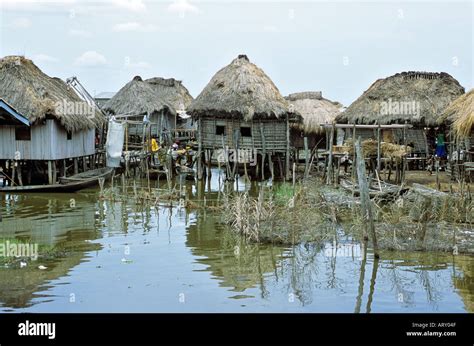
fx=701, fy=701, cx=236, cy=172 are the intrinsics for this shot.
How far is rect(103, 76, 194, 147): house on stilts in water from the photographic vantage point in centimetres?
3525

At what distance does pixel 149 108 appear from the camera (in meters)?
35.6

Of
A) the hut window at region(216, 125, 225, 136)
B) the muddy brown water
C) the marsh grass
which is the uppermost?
the hut window at region(216, 125, 225, 136)

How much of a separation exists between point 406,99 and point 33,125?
13.0 metres

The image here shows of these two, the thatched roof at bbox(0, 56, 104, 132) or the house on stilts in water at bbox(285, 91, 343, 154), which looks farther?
the house on stilts in water at bbox(285, 91, 343, 154)

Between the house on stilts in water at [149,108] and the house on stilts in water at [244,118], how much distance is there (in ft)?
27.5

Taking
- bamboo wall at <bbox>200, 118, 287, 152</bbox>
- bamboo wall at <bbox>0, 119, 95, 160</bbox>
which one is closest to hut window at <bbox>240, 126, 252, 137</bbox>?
bamboo wall at <bbox>200, 118, 287, 152</bbox>

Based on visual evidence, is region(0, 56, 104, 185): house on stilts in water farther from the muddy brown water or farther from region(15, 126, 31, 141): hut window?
the muddy brown water

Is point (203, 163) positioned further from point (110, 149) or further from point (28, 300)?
point (28, 300)

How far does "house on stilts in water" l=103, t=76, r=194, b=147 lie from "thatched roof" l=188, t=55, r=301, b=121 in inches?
332

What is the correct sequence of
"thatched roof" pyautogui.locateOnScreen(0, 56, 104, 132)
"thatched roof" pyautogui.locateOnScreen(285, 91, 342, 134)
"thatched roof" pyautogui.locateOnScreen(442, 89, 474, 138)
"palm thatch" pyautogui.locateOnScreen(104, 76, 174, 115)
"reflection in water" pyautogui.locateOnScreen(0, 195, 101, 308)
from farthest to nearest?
1. "palm thatch" pyautogui.locateOnScreen(104, 76, 174, 115)
2. "thatched roof" pyautogui.locateOnScreen(285, 91, 342, 134)
3. "thatched roof" pyautogui.locateOnScreen(0, 56, 104, 132)
4. "thatched roof" pyautogui.locateOnScreen(442, 89, 474, 138)
5. "reflection in water" pyautogui.locateOnScreen(0, 195, 101, 308)

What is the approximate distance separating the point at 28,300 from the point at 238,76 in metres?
16.7

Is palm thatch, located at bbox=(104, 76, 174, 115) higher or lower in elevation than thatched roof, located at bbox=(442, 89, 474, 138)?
higher

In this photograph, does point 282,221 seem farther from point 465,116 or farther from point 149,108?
point 149,108
